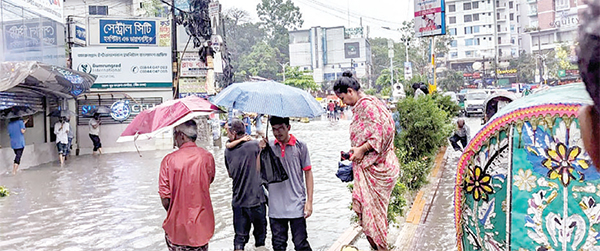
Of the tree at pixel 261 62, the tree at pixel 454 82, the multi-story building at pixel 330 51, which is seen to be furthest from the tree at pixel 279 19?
the tree at pixel 454 82

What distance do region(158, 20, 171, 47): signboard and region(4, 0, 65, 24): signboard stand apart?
3957mm

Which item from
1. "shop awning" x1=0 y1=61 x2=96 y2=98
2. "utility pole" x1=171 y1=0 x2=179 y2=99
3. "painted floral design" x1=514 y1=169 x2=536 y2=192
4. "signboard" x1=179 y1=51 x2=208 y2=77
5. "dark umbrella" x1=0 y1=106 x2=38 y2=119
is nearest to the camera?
"painted floral design" x1=514 y1=169 x2=536 y2=192

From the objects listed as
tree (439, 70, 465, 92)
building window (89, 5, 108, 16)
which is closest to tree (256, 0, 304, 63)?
tree (439, 70, 465, 92)

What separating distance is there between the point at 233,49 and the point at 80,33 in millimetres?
54306

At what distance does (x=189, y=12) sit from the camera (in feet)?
67.3

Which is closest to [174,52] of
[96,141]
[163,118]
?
[96,141]

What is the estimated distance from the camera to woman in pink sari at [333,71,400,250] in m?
4.22

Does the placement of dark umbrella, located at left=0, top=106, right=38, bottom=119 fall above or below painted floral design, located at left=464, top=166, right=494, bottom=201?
above

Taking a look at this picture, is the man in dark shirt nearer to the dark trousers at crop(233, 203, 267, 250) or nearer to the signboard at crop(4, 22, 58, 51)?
the dark trousers at crop(233, 203, 267, 250)

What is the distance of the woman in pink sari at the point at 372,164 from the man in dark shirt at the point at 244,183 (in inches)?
48.7

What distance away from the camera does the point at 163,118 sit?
426 cm

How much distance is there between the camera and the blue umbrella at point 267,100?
4.55m

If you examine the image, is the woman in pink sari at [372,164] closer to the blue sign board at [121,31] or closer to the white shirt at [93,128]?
the white shirt at [93,128]

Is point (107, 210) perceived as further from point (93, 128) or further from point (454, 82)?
point (454, 82)
